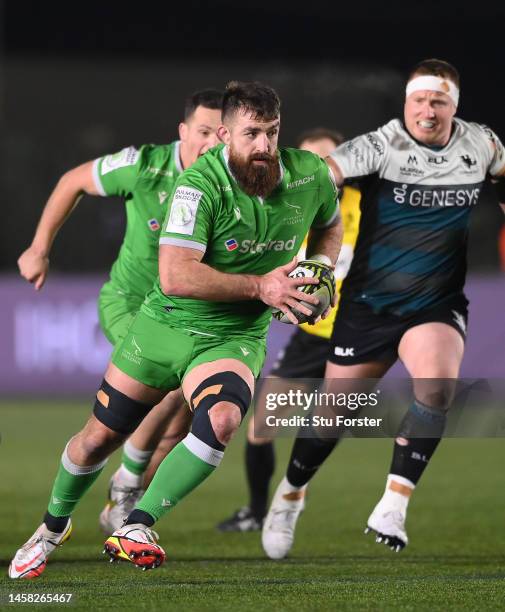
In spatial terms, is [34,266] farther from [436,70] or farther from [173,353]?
[436,70]

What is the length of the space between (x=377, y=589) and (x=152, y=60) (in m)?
12.9

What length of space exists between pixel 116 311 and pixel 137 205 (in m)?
0.62

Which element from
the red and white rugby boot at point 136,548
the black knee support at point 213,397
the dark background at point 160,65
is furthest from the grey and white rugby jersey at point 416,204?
the dark background at point 160,65

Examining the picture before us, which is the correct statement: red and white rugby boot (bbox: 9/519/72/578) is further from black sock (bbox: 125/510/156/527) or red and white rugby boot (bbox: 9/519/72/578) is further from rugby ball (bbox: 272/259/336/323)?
rugby ball (bbox: 272/259/336/323)

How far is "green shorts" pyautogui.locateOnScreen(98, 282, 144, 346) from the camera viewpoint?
23.4 feet

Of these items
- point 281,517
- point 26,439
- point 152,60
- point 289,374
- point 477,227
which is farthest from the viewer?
point 152,60

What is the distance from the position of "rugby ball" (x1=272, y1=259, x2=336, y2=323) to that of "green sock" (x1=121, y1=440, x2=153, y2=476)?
1987 mm

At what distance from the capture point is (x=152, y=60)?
17531 mm

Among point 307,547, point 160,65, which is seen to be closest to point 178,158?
point 307,547

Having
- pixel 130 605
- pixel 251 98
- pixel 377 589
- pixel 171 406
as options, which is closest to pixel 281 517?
pixel 171 406

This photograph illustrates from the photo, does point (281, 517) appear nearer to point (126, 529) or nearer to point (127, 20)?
point (126, 529)

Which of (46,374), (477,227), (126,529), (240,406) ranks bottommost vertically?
(46,374)

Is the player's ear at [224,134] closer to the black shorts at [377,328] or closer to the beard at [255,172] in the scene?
the beard at [255,172]

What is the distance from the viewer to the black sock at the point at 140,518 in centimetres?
531
